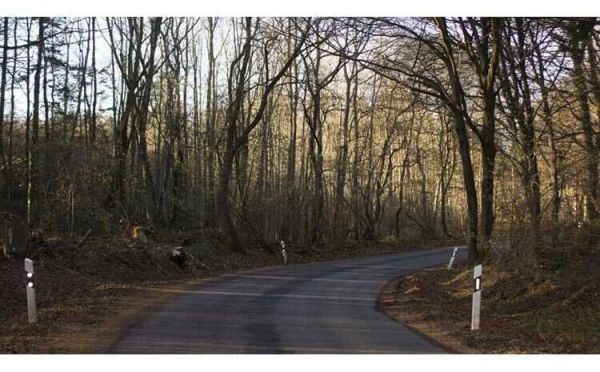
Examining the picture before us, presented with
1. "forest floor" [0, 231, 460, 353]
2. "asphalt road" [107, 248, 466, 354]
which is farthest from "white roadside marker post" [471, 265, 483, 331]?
"forest floor" [0, 231, 460, 353]

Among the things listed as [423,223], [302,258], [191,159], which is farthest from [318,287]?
[423,223]

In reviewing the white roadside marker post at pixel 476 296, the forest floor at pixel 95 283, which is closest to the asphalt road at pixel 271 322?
the forest floor at pixel 95 283

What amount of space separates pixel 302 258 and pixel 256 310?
15428 mm

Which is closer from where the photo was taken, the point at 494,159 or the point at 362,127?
the point at 494,159

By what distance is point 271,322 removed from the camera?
9.45 metres

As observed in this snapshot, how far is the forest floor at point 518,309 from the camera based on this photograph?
8.12 metres

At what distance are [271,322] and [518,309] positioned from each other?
4.94 meters

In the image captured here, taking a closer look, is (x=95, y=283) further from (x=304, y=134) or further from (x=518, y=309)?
(x=304, y=134)

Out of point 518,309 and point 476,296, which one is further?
point 518,309

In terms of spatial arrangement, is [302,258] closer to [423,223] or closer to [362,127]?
[362,127]

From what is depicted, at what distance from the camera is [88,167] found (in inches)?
854

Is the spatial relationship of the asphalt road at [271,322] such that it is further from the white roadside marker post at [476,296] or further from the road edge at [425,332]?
the white roadside marker post at [476,296]

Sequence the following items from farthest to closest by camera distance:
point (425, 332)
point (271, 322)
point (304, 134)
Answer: point (304, 134)
point (271, 322)
point (425, 332)

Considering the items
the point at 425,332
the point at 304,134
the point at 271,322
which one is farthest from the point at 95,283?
the point at 304,134
